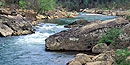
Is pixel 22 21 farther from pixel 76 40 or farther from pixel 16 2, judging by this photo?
pixel 16 2

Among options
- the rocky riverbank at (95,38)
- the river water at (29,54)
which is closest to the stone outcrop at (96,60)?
the river water at (29,54)

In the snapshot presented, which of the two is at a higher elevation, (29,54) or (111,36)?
(111,36)

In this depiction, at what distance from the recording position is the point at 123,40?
15.1 meters

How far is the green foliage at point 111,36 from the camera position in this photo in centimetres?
1509

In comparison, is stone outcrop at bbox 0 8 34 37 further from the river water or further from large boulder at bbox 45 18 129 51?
Answer: large boulder at bbox 45 18 129 51

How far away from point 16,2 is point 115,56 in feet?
158

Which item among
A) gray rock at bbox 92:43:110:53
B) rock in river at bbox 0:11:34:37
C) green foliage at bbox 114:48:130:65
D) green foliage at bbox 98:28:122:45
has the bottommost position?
rock in river at bbox 0:11:34:37

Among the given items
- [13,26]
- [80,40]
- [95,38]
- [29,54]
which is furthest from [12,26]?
[95,38]

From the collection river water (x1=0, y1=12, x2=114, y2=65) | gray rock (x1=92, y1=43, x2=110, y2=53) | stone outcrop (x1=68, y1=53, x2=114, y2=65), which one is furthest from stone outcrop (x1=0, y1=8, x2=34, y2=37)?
stone outcrop (x1=68, y1=53, x2=114, y2=65)

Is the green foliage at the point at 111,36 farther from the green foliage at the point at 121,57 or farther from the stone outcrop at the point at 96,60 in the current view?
the green foliage at the point at 121,57

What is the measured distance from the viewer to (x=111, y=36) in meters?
15.2

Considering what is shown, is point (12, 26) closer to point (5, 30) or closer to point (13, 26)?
point (13, 26)

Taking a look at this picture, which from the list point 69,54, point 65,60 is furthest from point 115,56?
point 69,54

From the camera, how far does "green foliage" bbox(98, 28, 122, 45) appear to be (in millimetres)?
15094
